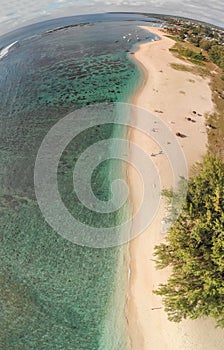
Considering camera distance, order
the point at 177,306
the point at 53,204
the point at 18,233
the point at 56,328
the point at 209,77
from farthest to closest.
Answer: the point at 209,77, the point at 53,204, the point at 18,233, the point at 56,328, the point at 177,306

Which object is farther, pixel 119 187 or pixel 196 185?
pixel 119 187

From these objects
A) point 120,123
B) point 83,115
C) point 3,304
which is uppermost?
point 83,115

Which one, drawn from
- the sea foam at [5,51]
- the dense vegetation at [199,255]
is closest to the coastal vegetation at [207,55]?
the dense vegetation at [199,255]

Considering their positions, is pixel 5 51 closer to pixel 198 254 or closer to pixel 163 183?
pixel 163 183

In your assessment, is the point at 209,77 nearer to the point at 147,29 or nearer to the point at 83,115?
the point at 83,115

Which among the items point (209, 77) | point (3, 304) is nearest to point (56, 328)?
point (3, 304)

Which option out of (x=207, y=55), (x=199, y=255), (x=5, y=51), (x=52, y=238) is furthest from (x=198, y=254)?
(x=5, y=51)

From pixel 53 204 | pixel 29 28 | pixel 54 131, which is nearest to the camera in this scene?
pixel 53 204
